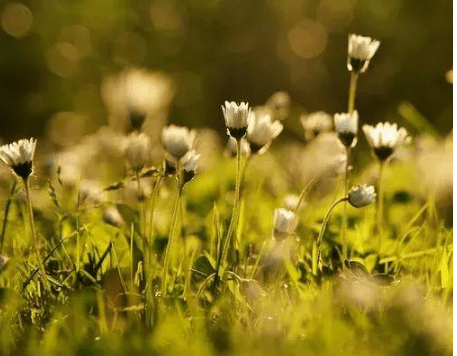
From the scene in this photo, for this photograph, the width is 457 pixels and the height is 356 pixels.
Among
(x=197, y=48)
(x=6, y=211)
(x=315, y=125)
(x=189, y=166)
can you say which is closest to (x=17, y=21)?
(x=197, y=48)

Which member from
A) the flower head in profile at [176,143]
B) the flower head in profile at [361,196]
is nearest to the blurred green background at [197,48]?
the flower head in profile at [361,196]

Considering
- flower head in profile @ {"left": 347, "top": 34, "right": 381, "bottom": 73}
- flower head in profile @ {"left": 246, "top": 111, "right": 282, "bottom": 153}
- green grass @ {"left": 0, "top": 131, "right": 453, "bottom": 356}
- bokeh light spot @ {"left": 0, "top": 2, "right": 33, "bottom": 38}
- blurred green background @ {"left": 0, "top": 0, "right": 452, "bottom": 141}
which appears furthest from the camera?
bokeh light spot @ {"left": 0, "top": 2, "right": 33, "bottom": 38}

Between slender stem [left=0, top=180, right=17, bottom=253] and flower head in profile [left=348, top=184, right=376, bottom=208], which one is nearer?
flower head in profile [left=348, top=184, right=376, bottom=208]

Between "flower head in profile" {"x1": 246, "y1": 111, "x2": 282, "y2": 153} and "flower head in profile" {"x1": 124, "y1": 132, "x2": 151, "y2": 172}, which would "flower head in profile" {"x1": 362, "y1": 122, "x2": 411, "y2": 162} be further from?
"flower head in profile" {"x1": 124, "y1": 132, "x2": 151, "y2": 172}

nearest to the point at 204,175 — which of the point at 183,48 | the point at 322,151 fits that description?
the point at 322,151

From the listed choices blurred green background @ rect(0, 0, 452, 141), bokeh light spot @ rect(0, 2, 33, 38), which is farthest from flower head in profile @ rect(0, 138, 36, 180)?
bokeh light spot @ rect(0, 2, 33, 38)

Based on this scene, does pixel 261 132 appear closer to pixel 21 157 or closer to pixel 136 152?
pixel 136 152

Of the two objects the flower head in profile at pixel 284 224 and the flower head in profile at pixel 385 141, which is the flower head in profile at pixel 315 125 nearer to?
the flower head in profile at pixel 385 141
